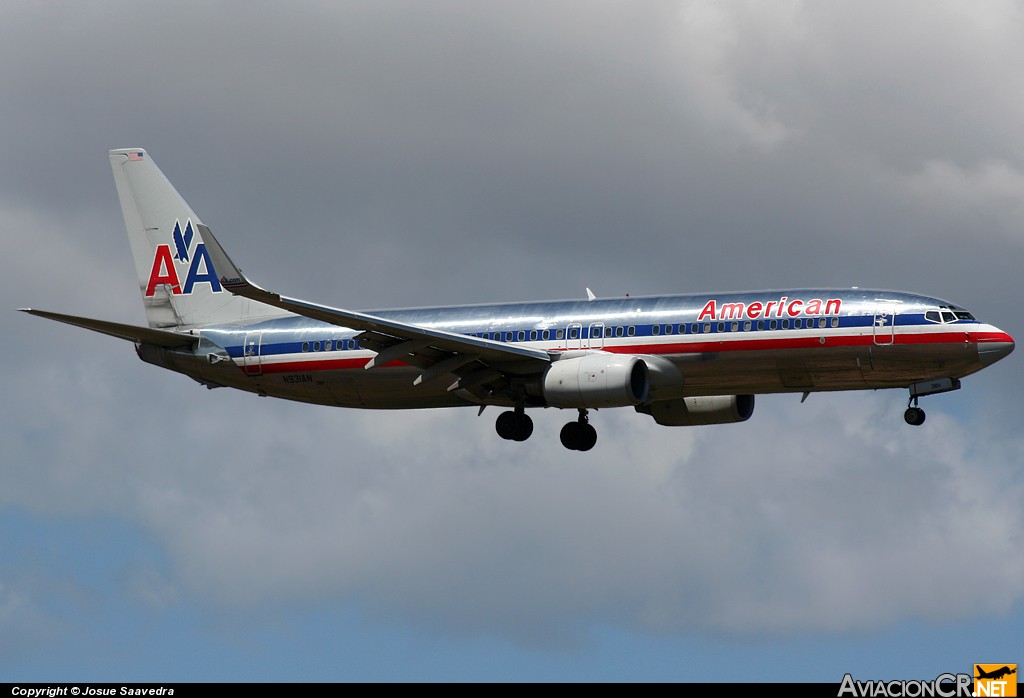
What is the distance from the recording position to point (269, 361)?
6488 cm

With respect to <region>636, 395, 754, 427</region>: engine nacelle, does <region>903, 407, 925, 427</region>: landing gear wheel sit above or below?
below

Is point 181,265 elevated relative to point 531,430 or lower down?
elevated

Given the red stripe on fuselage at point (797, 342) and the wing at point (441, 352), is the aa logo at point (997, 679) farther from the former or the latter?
the wing at point (441, 352)

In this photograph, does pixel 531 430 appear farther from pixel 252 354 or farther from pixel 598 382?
pixel 252 354

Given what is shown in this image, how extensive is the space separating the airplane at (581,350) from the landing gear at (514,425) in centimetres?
5

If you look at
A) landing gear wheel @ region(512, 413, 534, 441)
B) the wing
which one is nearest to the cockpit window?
the wing

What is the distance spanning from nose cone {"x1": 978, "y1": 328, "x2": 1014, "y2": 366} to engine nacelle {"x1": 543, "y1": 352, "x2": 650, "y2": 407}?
1094 centimetres

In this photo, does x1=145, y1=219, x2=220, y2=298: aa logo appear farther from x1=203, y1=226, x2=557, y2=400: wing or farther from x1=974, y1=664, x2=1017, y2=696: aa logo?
x1=974, y1=664, x2=1017, y2=696: aa logo

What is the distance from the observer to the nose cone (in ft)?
183

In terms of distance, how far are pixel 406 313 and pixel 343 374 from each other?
3.29 metres

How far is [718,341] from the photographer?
57.4 m

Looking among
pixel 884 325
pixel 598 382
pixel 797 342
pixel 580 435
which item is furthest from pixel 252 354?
pixel 884 325

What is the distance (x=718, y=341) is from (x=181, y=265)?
2430 centimetres

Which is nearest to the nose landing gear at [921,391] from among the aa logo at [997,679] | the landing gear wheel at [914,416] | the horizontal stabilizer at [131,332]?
the landing gear wheel at [914,416]
